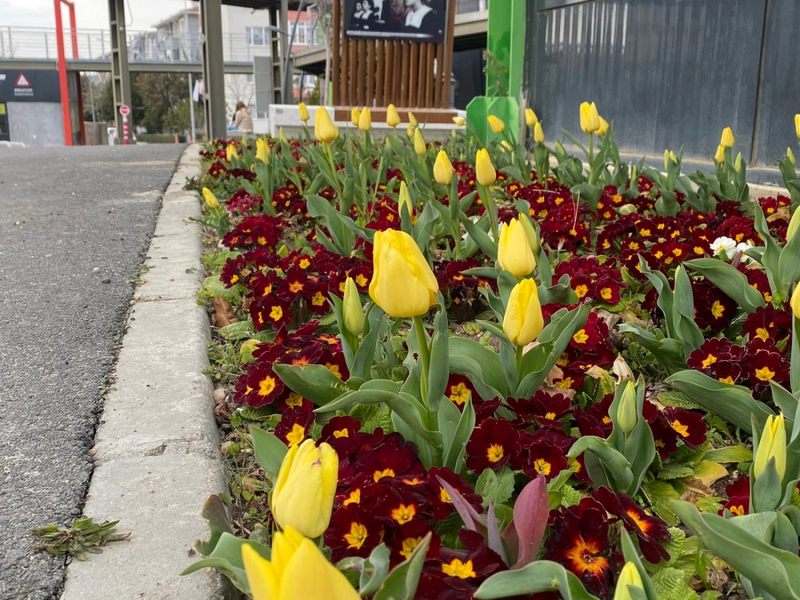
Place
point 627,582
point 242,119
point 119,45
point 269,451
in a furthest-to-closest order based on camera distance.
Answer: point 119,45 → point 242,119 → point 269,451 → point 627,582

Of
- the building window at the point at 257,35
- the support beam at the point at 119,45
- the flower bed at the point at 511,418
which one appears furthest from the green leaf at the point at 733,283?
the building window at the point at 257,35

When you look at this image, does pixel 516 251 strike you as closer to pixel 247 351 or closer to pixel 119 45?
pixel 247 351

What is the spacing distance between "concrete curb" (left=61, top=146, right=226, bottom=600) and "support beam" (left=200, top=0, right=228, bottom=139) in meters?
8.77

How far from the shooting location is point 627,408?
134 centimetres

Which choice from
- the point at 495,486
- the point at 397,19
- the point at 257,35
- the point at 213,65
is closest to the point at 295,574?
the point at 495,486

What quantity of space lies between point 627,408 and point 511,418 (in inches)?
14.7

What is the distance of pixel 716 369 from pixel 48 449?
56.7 inches

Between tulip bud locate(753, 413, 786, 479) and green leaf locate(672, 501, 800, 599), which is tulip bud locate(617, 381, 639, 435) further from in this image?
green leaf locate(672, 501, 800, 599)

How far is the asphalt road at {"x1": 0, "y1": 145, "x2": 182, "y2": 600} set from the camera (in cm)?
144

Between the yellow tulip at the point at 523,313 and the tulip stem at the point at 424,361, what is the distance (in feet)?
0.49

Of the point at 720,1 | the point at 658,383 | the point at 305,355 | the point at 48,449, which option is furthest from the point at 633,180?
the point at 48,449

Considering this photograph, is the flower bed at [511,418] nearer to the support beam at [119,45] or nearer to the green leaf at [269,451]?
the green leaf at [269,451]


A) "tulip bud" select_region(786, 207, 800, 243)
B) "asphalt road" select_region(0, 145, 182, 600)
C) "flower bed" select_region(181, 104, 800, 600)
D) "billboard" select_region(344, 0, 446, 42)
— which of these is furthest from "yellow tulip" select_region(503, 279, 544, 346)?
"billboard" select_region(344, 0, 446, 42)

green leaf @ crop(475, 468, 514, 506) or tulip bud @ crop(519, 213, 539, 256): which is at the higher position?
tulip bud @ crop(519, 213, 539, 256)
